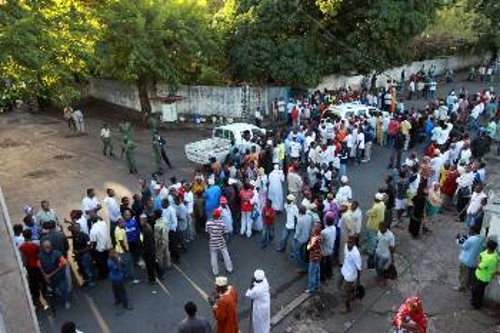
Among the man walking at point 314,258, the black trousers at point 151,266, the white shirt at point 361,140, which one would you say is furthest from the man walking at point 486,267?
the white shirt at point 361,140

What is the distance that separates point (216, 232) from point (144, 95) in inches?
618

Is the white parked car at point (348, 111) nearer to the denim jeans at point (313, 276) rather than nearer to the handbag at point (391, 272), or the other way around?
the handbag at point (391, 272)

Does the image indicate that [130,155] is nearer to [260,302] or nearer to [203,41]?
[203,41]

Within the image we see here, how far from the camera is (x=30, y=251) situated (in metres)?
10.1

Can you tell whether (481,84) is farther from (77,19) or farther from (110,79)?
(77,19)

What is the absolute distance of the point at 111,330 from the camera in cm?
988

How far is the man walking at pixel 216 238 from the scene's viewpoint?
1089cm

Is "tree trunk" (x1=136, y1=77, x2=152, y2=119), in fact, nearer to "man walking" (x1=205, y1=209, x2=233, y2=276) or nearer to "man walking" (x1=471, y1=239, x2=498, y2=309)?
"man walking" (x1=205, y1=209, x2=233, y2=276)

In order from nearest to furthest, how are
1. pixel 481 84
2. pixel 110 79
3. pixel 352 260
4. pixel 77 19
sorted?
pixel 352 260, pixel 77 19, pixel 110 79, pixel 481 84

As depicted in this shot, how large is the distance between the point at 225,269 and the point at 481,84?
Result: 91.7ft

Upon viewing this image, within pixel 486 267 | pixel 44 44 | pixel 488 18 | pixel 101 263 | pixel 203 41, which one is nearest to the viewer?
pixel 486 267

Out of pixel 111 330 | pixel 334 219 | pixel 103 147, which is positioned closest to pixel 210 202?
pixel 334 219

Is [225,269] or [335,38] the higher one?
[335,38]

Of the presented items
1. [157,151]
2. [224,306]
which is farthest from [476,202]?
[157,151]
